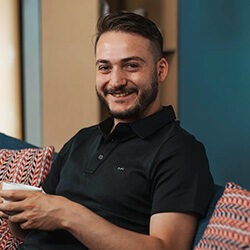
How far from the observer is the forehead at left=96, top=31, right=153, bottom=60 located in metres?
1.32

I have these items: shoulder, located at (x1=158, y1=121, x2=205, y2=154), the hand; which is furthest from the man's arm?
shoulder, located at (x1=158, y1=121, x2=205, y2=154)

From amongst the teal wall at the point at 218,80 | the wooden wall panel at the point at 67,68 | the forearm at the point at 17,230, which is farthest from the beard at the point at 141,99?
the wooden wall panel at the point at 67,68

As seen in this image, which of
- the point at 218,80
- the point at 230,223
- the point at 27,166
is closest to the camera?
the point at 230,223

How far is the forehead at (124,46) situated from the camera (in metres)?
1.32

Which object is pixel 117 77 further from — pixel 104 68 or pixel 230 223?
pixel 230 223

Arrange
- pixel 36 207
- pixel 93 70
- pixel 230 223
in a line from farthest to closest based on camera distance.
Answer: pixel 93 70, pixel 36 207, pixel 230 223

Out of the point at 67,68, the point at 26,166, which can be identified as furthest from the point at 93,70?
the point at 26,166

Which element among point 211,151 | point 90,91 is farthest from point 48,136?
point 211,151

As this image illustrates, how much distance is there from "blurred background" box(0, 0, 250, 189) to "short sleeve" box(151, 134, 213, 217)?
106 centimetres

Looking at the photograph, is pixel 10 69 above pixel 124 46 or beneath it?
beneath

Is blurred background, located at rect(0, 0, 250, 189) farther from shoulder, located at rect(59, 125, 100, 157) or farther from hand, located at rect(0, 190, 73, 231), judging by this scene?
hand, located at rect(0, 190, 73, 231)

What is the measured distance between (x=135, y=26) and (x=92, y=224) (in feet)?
1.99

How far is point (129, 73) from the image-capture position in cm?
133

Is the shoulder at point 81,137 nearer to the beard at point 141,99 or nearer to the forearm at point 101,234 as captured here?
the beard at point 141,99
